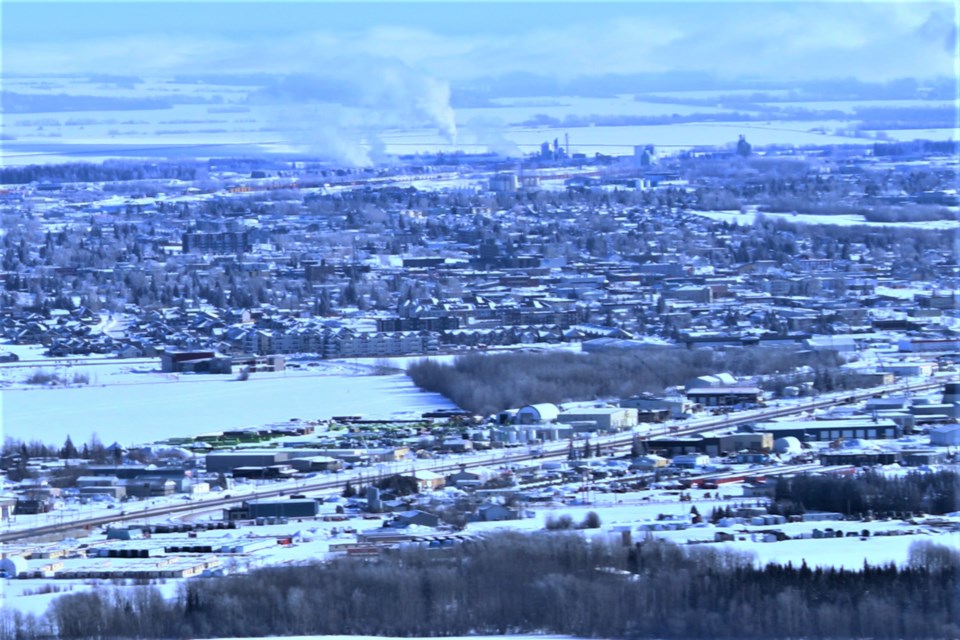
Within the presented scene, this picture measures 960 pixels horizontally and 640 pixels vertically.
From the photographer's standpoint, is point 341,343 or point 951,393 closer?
point 951,393

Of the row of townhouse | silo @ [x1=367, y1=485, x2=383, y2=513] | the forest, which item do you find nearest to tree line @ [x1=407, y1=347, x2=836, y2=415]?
the row of townhouse

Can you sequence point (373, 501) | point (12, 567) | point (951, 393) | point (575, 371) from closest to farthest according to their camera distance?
point (12, 567)
point (373, 501)
point (951, 393)
point (575, 371)

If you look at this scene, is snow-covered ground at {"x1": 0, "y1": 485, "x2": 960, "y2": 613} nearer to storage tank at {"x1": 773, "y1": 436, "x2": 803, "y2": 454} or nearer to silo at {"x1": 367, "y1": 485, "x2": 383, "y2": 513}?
silo at {"x1": 367, "y1": 485, "x2": 383, "y2": 513}

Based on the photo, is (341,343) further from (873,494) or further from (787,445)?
(873,494)

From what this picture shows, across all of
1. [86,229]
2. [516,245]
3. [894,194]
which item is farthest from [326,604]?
[894,194]

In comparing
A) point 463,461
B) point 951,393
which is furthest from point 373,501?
point 951,393

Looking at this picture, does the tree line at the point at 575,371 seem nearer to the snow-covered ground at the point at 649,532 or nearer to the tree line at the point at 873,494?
the snow-covered ground at the point at 649,532
